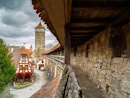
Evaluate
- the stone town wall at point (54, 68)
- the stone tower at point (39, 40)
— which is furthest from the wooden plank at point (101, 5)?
the stone tower at point (39, 40)

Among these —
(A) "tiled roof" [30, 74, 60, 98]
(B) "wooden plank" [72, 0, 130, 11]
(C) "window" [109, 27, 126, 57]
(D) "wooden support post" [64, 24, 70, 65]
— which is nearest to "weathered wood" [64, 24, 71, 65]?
(D) "wooden support post" [64, 24, 70, 65]

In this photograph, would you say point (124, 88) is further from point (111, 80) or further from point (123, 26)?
point (123, 26)

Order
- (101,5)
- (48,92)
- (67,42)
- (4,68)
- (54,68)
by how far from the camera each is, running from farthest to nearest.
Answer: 1. (4,68)
2. (54,68)
3. (67,42)
4. (101,5)
5. (48,92)

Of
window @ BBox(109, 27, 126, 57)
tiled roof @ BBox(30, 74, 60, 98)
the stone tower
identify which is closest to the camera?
tiled roof @ BBox(30, 74, 60, 98)

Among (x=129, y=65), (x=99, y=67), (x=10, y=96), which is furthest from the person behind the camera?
(x=10, y=96)

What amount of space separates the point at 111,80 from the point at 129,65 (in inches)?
38.1

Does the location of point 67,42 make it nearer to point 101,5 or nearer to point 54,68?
point 101,5

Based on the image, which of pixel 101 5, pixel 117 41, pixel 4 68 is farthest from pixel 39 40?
pixel 101 5

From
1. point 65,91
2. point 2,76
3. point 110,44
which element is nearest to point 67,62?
point 110,44

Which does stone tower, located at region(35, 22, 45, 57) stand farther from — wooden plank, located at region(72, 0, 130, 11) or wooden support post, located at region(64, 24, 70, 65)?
wooden plank, located at region(72, 0, 130, 11)

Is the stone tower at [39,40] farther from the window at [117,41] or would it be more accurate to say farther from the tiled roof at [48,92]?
the tiled roof at [48,92]

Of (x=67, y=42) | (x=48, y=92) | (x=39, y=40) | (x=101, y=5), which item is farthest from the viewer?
(x=39, y=40)

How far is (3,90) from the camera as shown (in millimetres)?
13328

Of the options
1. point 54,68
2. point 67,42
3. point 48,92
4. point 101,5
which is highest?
point 101,5
